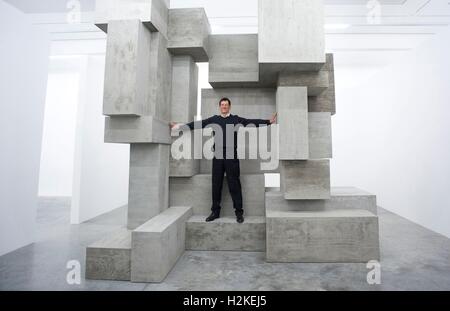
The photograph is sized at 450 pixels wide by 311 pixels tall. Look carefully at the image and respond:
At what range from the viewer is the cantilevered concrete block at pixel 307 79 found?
3.19 meters

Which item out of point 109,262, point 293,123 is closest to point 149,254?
point 109,262

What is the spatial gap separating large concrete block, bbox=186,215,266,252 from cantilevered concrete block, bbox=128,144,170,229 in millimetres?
537

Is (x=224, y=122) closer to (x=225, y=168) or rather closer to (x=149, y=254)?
(x=225, y=168)

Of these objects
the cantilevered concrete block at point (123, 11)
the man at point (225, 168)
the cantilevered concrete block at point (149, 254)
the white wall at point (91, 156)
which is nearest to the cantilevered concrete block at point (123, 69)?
the cantilevered concrete block at point (123, 11)

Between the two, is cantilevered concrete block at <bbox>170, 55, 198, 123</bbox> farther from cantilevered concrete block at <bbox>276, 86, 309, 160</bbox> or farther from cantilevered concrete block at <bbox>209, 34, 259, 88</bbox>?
cantilevered concrete block at <bbox>276, 86, 309, 160</bbox>

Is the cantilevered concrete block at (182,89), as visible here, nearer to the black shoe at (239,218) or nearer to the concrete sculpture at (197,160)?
the concrete sculpture at (197,160)

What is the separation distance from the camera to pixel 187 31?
357 cm

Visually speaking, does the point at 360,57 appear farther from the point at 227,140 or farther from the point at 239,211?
the point at 239,211

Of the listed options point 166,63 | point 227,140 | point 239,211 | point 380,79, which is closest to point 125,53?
point 166,63

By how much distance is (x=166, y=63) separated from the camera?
11.6 feet

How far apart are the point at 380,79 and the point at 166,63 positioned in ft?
15.9

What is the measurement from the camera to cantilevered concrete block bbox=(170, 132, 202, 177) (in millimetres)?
3568

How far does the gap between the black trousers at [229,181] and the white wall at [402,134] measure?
3093 mm
